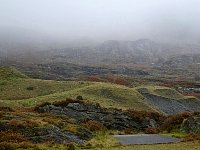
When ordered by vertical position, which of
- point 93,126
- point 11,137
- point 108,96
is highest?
point 11,137

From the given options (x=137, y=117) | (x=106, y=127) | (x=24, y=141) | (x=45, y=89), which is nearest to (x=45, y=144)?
(x=24, y=141)

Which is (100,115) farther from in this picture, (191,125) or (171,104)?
(171,104)

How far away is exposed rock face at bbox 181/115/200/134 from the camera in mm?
41984

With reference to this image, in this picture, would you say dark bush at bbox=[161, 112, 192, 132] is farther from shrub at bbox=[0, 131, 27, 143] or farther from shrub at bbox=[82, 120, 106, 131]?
shrub at bbox=[0, 131, 27, 143]

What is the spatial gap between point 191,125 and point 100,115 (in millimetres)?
12826

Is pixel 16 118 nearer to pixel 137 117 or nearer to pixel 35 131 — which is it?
pixel 35 131

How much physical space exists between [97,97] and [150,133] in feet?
83.6

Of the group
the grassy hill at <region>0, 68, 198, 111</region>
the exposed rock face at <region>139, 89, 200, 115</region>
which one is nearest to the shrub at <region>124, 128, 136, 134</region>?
the grassy hill at <region>0, 68, 198, 111</region>

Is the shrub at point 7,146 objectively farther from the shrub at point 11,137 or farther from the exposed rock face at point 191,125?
the exposed rock face at point 191,125

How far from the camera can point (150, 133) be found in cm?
4622

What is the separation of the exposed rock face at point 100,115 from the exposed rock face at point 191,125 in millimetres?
8166

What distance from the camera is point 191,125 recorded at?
43.1m

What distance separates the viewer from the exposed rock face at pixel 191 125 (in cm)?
4198

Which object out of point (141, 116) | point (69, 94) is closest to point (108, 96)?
point (69, 94)
